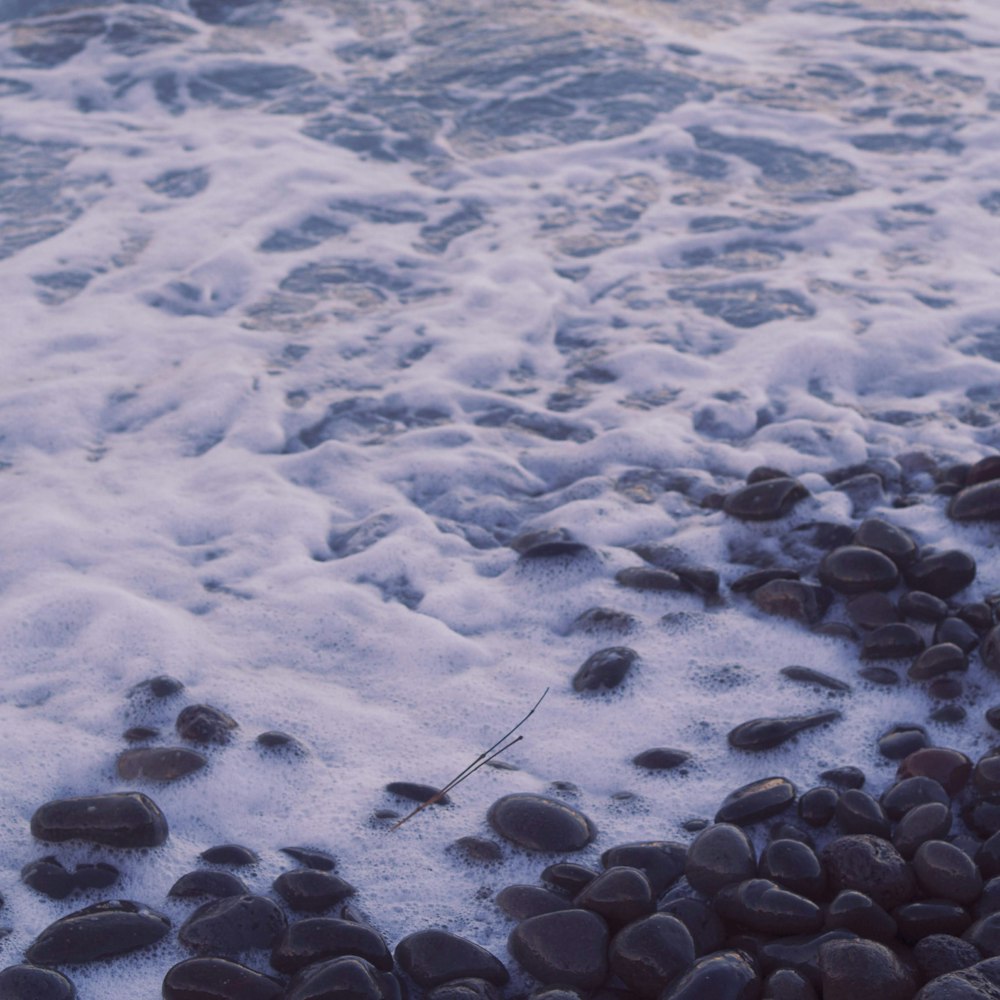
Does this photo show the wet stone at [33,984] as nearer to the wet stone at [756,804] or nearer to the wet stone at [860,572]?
the wet stone at [756,804]

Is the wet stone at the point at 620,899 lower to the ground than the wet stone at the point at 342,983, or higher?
lower

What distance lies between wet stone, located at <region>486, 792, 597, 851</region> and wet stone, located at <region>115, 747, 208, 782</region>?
70 centimetres

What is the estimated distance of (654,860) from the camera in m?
2.33

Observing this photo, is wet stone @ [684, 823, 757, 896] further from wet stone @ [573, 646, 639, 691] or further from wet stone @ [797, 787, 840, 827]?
wet stone @ [573, 646, 639, 691]

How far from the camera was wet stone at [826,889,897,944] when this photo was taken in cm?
213

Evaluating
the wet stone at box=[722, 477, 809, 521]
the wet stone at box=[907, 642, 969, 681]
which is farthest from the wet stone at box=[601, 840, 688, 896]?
the wet stone at box=[722, 477, 809, 521]

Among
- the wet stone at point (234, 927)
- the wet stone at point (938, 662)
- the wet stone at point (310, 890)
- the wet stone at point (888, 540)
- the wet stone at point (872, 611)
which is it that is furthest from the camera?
the wet stone at point (888, 540)

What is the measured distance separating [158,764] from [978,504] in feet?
7.95

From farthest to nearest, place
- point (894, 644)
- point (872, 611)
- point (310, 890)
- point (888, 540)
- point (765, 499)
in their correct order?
1. point (765, 499)
2. point (888, 540)
3. point (872, 611)
4. point (894, 644)
5. point (310, 890)

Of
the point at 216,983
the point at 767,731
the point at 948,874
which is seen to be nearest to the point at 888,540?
the point at 767,731

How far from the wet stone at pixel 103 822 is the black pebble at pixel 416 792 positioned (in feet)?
1.68


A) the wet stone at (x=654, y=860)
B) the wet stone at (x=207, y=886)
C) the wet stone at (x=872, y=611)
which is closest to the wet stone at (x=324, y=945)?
the wet stone at (x=207, y=886)

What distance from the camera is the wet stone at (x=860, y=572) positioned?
3.16 meters

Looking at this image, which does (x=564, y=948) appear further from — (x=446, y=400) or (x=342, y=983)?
(x=446, y=400)
